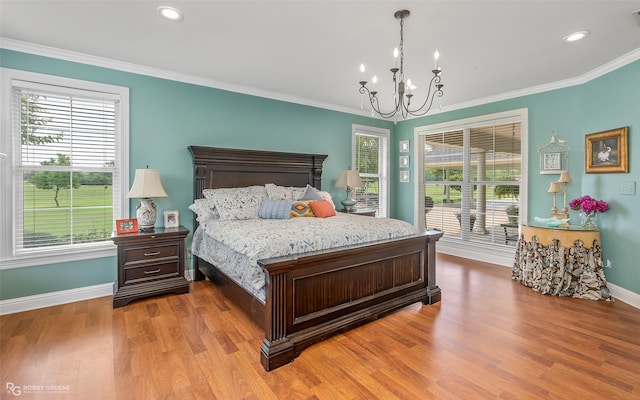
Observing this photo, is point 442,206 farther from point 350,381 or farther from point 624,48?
point 350,381

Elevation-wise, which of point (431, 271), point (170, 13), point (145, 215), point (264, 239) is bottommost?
point (431, 271)

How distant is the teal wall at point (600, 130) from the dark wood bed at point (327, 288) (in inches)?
80.3

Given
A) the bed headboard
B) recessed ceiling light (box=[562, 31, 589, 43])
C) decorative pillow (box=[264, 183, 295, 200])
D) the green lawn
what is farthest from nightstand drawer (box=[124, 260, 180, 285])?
recessed ceiling light (box=[562, 31, 589, 43])

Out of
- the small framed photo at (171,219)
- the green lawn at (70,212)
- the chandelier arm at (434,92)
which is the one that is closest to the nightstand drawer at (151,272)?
the small framed photo at (171,219)

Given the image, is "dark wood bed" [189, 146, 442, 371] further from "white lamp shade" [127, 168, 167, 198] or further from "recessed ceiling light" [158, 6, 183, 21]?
"recessed ceiling light" [158, 6, 183, 21]

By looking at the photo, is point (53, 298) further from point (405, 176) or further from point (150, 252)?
point (405, 176)

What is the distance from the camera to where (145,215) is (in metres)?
3.20

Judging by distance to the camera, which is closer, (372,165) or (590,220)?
(590,220)

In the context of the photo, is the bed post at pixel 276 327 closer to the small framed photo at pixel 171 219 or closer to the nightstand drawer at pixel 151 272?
the nightstand drawer at pixel 151 272

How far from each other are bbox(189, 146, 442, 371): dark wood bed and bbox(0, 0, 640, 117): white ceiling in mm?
1201

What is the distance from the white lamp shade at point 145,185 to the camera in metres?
3.10

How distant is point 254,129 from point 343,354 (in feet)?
10.7

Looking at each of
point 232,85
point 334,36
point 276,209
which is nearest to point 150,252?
point 276,209
